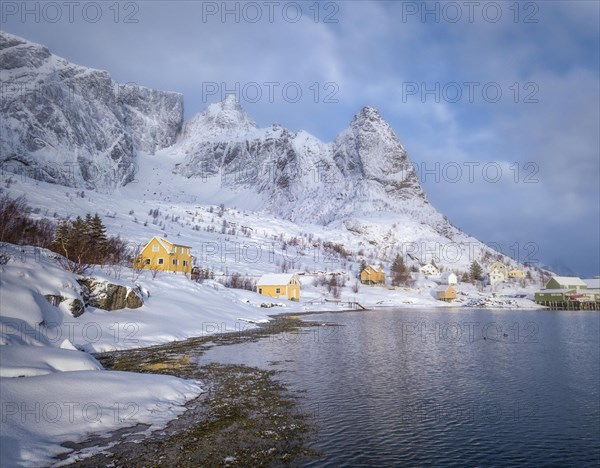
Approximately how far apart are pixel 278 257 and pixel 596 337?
10128cm

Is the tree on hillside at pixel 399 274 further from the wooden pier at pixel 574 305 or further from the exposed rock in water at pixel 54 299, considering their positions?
the exposed rock in water at pixel 54 299

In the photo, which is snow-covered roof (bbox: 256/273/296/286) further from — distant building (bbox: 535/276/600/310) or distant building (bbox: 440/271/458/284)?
distant building (bbox: 535/276/600/310)

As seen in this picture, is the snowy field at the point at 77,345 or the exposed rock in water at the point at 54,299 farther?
the exposed rock in water at the point at 54,299

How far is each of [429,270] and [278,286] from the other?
3658 inches

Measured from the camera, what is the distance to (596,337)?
41.4 metres

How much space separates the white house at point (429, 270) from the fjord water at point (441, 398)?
127 meters

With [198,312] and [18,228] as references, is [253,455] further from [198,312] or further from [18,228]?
[18,228]

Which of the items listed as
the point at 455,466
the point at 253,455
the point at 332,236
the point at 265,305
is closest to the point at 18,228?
the point at 265,305

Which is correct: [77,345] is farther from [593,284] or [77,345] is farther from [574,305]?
[593,284]

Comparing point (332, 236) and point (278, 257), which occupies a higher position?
point (332, 236)

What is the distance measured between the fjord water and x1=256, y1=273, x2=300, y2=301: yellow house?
52.2 m

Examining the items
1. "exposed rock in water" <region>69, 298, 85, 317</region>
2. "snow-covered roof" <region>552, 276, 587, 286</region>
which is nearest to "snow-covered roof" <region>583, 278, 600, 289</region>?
"snow-covered roof" <region>552, 276, 587, 286</region>

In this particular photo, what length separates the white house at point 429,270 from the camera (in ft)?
519

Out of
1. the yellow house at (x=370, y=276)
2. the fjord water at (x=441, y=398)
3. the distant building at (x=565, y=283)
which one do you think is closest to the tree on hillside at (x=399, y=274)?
the yellow house at (x=370, y=276)
